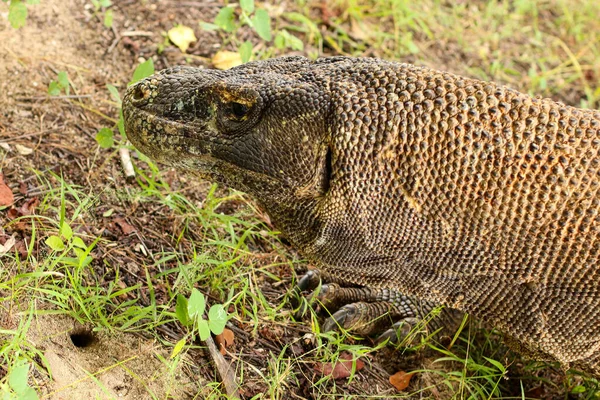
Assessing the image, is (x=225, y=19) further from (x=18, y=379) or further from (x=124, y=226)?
(x=18, y=379)

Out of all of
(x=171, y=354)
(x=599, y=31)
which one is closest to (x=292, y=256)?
(x=171, y=354)

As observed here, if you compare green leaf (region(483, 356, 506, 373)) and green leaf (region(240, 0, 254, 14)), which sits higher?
green leaf (region(240, 0, 254, 14))

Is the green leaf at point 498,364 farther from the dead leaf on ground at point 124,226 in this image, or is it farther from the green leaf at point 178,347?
the dead leaf on ground at point 124,226

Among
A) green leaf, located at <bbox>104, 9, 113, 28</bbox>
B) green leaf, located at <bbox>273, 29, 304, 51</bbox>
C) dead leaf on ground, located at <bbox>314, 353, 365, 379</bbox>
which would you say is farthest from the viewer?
green leaf, located at <bbox>273, 29, 304, 51</bbox>

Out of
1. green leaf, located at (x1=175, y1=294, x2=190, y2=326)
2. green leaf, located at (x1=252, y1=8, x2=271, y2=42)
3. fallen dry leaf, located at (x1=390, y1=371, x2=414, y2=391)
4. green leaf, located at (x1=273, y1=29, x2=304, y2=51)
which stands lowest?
fallen dry leaf, located at (x1=390, y1=371, x2=414, y2=391)

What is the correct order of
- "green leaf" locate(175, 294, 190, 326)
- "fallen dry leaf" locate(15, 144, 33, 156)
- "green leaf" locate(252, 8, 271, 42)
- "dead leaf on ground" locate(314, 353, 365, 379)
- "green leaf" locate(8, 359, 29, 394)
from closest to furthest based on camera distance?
1. "green leaf" locate(8, 359, 29, 394)
2. "green leaf" locate(175, 294, 190, 326)
3. "dead leaf on ground" locate(314, 353, 365, 379)
4. "fallen dry leaf" locate(15, 144, 33, 156)
5. "green leaf" locate(252, 8, 271, 42)

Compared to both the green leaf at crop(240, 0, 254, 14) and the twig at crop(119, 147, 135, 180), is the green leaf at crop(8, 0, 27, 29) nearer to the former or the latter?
the twig at crop(119, 147, 135, 180)

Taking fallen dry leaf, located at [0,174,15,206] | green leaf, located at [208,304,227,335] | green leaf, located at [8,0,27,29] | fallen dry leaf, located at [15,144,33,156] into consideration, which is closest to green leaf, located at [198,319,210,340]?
green leaf, located at [208,304,227,335]
